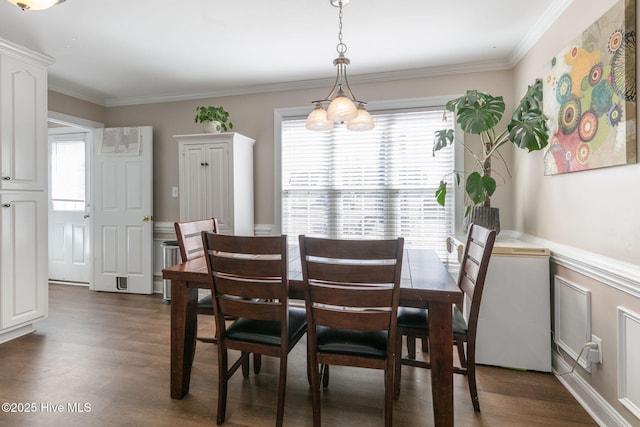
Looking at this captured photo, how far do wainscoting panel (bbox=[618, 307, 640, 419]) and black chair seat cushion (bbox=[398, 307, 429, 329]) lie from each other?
0.89 meters

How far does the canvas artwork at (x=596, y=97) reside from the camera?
1.48 m

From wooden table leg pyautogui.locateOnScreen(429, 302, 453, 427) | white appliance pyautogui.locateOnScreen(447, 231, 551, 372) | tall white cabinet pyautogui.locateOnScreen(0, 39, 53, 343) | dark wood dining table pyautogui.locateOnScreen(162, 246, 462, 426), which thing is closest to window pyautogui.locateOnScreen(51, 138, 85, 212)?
tall white cabinet pyautogui.locateOnScreen(0, 39, 53, 343)

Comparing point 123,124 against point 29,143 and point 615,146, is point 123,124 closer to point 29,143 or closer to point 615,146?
point 29,143

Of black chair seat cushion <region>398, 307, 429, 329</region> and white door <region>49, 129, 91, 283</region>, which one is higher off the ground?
white door <region>49, 129, 91, 283</region>

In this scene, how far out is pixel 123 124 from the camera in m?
4.23

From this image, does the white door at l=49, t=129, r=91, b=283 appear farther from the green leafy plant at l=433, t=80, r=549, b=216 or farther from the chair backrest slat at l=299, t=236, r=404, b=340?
the green leafy plant at l=433, t=80, r=549, b=216

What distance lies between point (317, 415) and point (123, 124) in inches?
170

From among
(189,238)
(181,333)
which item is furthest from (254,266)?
(189,238)

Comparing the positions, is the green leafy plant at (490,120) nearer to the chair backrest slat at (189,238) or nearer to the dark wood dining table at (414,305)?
the dark wood dining table at (414,305)

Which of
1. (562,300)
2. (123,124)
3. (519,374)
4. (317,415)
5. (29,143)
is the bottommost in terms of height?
(519,374)

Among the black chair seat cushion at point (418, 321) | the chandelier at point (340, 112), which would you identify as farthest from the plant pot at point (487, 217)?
the chandelier at point (340, 112)

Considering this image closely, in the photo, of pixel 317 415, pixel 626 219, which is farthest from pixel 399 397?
pixel 626 219

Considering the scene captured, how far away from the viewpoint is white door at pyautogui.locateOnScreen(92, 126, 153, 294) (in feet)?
13.0

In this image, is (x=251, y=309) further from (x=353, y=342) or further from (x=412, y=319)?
(x=412, y=319)
